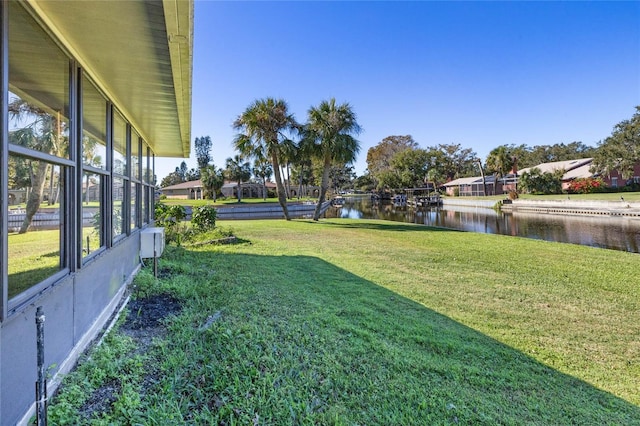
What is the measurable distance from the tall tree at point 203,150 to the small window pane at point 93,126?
7115 cm

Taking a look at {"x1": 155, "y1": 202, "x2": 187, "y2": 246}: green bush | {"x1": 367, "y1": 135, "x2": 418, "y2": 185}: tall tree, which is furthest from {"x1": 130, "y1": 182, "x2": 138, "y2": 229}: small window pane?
{"x1": 367, "y1": 135, "x2": 418, "y2": 185}: tall tree

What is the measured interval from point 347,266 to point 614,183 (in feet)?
161

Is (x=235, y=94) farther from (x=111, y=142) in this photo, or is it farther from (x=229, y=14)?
(x=111, y=142)

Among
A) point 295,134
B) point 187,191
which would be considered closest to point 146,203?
point 295,134

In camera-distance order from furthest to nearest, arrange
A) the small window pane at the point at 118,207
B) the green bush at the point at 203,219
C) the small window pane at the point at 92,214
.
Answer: the green bush at the point at 203,219
the small window pane at the point at 118,207
the small window pane at the point at 92,214

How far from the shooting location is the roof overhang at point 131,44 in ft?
7.00

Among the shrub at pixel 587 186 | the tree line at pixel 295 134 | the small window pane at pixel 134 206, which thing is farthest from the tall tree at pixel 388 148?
the small window pane at pixel 134 206

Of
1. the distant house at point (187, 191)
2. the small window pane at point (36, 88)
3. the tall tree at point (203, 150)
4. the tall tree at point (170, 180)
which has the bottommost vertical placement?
the small window pane at point (36, 88)

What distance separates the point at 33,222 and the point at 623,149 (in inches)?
2015

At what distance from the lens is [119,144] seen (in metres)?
4.71

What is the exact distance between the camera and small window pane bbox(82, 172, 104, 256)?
304 cm

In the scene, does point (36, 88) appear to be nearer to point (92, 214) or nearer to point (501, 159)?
point (92, 214)

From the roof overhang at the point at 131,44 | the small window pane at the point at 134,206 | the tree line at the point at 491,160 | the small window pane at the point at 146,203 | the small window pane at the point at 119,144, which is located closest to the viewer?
the roof overhang at the point at 131,44

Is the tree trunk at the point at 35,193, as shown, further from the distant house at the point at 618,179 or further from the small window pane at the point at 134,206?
the distant house at the point at 618,179
